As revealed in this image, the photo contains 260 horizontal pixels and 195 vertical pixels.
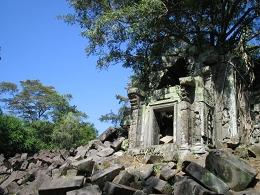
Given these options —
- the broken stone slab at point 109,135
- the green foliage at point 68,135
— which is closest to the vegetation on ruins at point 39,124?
the green foliage at point 68,135

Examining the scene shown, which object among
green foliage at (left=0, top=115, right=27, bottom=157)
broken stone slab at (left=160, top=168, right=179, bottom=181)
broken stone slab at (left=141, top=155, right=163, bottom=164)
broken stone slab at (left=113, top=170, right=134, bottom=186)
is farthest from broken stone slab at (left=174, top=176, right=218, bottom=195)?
green foliage at (left=0, top=115, right=27, bottom=157)

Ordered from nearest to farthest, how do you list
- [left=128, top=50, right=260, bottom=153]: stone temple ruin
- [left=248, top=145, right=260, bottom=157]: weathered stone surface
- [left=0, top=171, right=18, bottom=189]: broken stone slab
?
[left=248, top=145, right=260, bottom=157]: weathered stone surface < [left=0, top=171, right=18, bottom=189]: broken stone slab < [left=128, top=50, right=260, bottom=153]: stone temple ruin

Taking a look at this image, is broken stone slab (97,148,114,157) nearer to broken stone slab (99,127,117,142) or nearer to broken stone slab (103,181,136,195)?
broken stone slab (99,127,117,142)

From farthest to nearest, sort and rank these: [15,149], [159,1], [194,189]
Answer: [15,149], [159,1], [194,189]

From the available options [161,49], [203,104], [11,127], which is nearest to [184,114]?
[203,104]

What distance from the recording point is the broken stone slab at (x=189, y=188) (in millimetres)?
3699

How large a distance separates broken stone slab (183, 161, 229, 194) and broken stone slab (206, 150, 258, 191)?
0.86 feet

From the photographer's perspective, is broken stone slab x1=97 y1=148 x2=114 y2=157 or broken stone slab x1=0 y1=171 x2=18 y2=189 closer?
broken stone slab x1=0 y1=171 x2=18 y2=189

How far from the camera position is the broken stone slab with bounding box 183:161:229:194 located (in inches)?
159

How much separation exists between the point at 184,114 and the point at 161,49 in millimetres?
3407

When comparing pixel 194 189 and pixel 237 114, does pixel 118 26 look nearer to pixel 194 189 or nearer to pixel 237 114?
pixel 237 114

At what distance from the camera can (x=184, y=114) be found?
731cm

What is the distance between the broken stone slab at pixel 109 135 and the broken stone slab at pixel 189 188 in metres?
5.84

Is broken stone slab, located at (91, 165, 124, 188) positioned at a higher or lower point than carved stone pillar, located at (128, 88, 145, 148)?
lower
